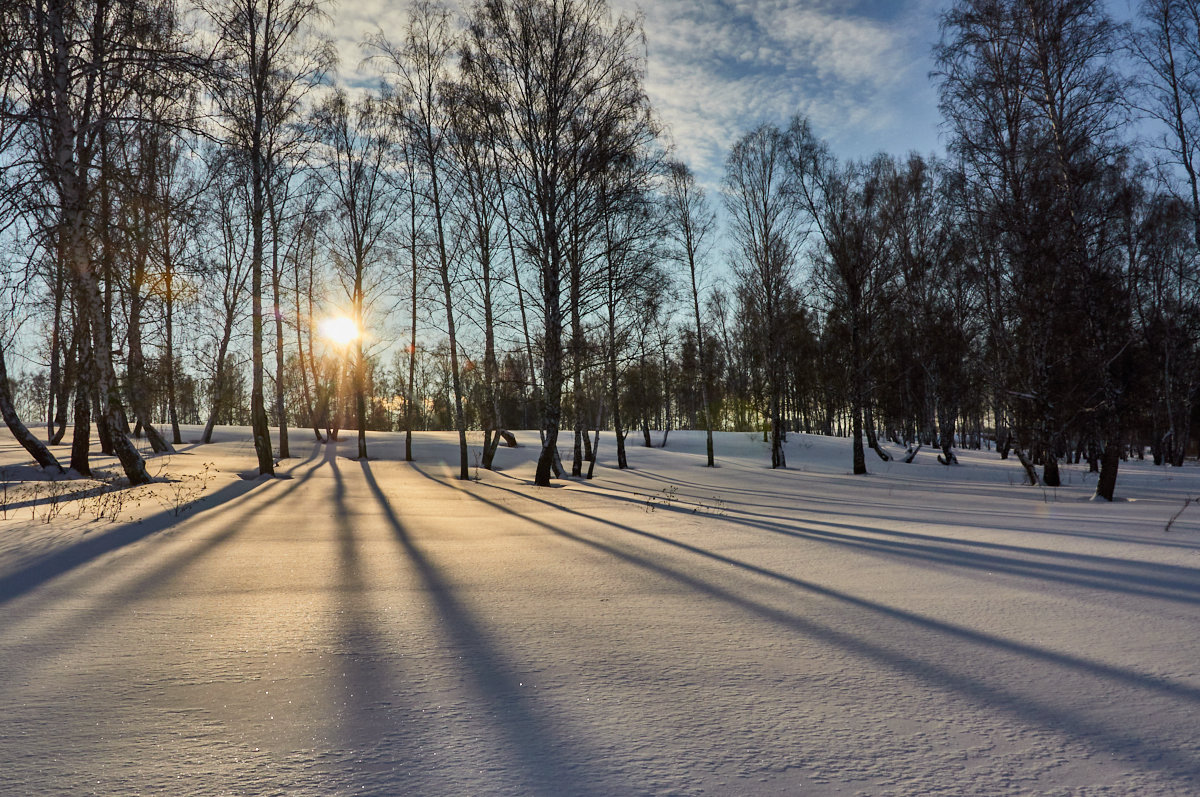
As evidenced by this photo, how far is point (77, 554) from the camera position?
4938mm

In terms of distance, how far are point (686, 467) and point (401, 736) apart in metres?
21.9

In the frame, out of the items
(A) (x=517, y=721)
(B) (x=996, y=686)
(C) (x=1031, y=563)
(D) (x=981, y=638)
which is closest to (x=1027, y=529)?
(C) (x=1031, y=563)

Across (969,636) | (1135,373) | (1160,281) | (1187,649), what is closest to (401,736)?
(969,636)

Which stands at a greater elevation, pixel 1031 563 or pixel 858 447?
pixel 1031 563

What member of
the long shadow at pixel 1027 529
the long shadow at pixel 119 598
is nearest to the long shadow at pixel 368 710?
the long shadow at pixel 119 598

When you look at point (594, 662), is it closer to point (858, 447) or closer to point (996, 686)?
point (996, 686)

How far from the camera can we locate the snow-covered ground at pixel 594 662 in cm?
183

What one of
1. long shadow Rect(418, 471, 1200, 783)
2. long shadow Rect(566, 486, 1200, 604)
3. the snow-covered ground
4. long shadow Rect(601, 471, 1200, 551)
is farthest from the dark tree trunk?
long shadow Rect(418, 471, 1200, 783)

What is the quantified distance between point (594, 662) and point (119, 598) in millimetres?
2966

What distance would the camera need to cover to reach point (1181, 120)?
45.0 ft

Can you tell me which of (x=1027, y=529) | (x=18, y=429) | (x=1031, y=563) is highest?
(x=18, y=429)

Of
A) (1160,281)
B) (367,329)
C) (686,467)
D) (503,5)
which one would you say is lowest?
(686,467)

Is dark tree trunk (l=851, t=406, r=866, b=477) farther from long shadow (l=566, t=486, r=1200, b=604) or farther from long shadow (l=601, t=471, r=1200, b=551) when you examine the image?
long shadow (l=566, t=486, r=1200, b=604)

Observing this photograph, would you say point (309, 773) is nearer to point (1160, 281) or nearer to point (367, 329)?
point (367, 329)
